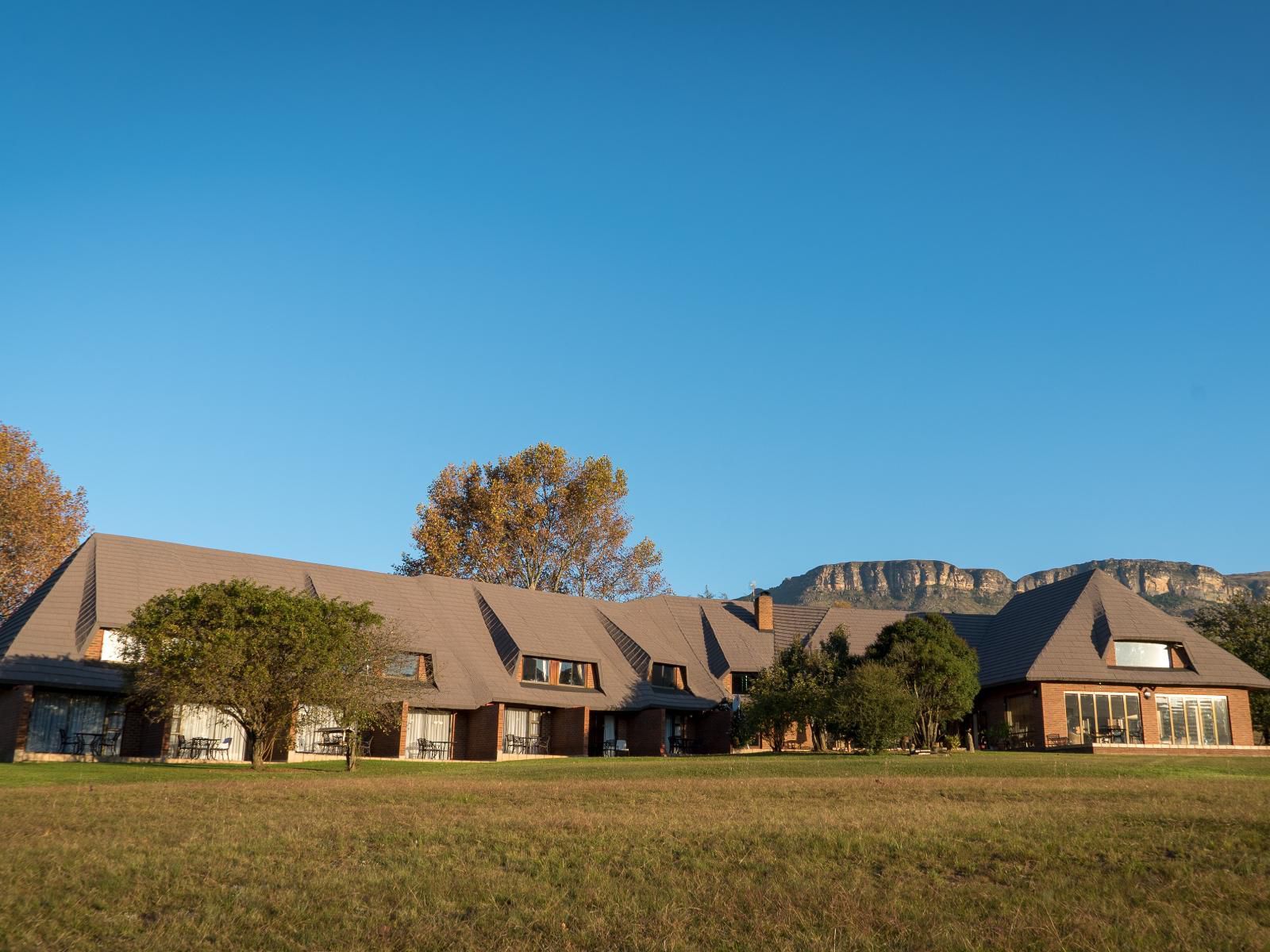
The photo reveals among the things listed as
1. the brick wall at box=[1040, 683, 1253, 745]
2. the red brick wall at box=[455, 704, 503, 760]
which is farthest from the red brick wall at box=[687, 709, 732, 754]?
the brick wall at box=[1040, 683, 1253, 745]

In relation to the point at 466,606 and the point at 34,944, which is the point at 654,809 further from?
the point at 466,606

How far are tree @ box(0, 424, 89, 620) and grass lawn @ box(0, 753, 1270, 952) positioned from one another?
35.3 meters

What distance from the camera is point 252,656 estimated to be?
29406mm

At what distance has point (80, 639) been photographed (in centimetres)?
3644

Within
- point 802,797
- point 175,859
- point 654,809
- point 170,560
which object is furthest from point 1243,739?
point 175,859

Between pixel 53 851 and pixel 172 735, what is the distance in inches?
992

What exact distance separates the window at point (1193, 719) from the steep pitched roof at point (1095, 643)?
2.67 ft

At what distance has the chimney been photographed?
56.3m

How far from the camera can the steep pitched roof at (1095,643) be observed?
46.3 meters

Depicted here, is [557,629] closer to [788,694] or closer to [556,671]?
[556,671]

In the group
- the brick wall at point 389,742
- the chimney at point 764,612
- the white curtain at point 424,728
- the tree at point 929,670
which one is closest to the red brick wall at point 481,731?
the white curtain at point 424,728

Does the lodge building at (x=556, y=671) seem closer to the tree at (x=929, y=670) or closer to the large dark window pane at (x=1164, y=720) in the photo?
the large dark window pane at (x=1164, y=720)

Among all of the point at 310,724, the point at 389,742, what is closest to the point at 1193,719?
the point at 389,742

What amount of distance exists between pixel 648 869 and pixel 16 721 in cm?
2868
